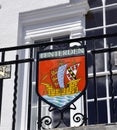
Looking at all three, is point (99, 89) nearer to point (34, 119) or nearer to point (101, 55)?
point (101, 55)

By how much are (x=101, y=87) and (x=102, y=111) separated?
0.41 metres

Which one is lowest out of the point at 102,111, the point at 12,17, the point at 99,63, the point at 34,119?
the point at 34,119

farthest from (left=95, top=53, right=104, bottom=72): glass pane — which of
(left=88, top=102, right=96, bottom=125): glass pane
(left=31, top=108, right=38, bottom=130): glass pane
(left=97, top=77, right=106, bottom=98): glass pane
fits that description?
(left=31, top=108, right=38, bottom=130): glass pane

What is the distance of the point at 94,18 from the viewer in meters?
7.48

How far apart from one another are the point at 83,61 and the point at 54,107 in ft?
2.00

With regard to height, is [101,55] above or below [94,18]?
below

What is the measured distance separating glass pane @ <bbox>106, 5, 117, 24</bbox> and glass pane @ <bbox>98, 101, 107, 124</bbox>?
55.0 inches

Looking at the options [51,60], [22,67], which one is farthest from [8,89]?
[51,60]

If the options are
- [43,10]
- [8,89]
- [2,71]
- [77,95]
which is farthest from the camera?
[43,10]

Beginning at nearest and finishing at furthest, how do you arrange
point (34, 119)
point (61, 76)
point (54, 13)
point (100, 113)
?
point (61, 76) < point (100, 113) < point (34, 119) < point (54, 13)

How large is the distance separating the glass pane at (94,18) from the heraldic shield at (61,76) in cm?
212

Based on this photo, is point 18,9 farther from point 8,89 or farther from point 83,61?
point 83,61

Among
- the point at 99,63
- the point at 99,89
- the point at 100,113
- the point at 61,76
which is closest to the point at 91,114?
the point at 100,113

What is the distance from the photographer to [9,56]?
7438mm
